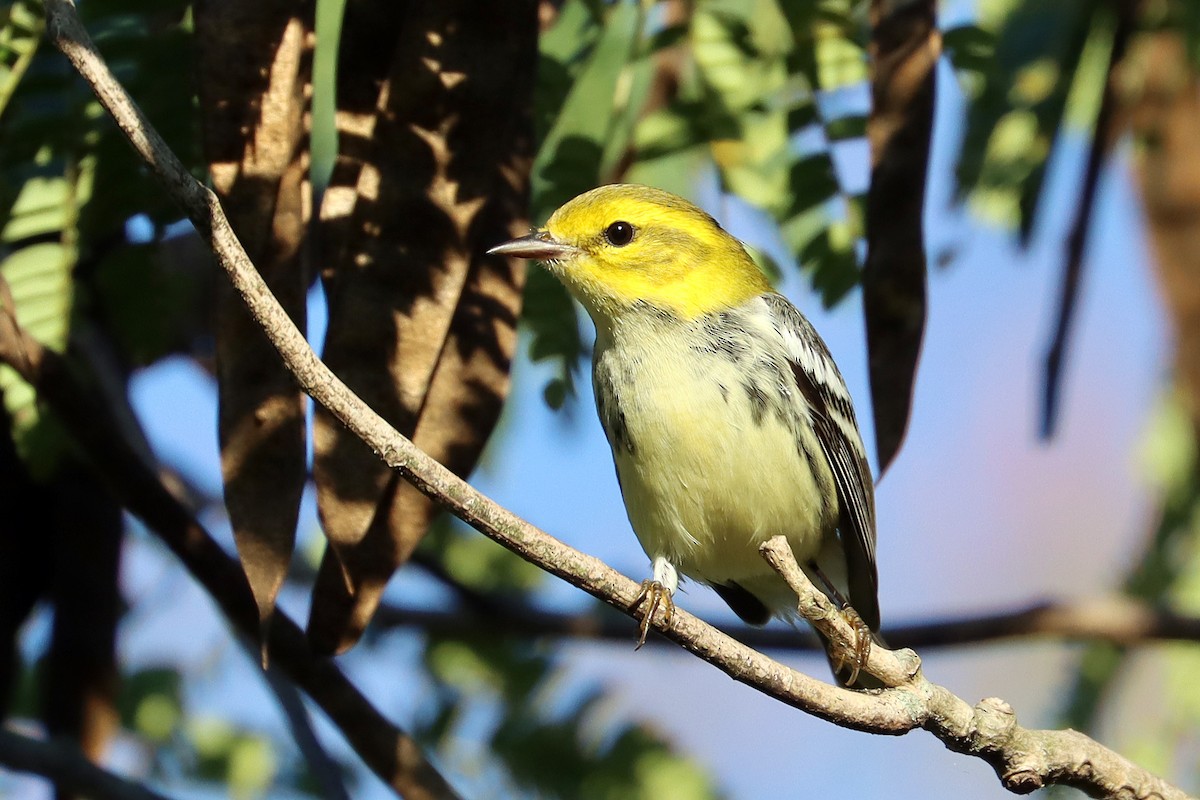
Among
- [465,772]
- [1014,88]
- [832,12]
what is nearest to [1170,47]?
[1014,88]

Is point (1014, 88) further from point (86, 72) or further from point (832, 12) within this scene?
point (86, 72)

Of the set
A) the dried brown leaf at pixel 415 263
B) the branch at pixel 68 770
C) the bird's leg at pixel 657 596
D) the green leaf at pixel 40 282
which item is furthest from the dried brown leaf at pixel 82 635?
the bird's leg at pixel 657 596

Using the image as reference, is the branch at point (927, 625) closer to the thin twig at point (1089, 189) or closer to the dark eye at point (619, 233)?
the thin twig at point (1089, 189)

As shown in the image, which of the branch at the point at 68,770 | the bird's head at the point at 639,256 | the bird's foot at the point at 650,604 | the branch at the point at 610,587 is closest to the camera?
the branch at the point at 610,587

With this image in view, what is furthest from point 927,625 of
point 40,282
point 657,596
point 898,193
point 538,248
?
point 40,282

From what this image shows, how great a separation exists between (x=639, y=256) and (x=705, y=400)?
0.55 meters

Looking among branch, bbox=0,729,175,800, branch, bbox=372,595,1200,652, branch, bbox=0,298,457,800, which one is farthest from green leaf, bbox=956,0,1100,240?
branch, bbox=0,729,175,800

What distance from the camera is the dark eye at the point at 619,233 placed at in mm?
3818

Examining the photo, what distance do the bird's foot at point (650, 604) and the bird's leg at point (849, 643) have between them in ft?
1.17

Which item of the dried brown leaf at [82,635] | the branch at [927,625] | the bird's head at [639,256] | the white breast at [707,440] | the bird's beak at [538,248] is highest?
the bird's beak at [538,248]

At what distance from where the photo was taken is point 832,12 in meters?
3.52

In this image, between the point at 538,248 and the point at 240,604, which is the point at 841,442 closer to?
the point at 538,248

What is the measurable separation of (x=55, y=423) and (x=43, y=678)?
839 mm

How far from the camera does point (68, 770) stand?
3.05 meters
